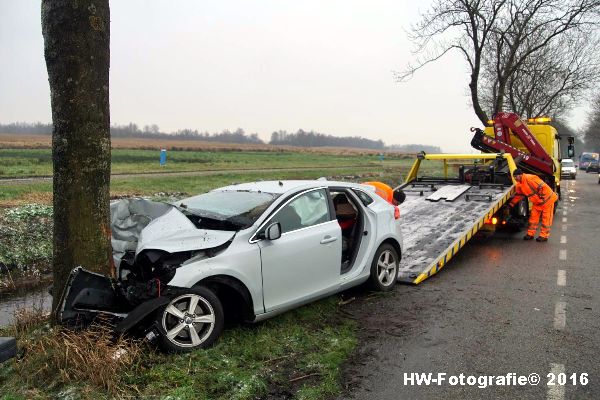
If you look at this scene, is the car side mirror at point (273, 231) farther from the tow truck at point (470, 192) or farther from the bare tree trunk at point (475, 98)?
the bare tree trunk at point (475, 98)

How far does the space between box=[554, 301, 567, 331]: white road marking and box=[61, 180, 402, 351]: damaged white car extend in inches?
74.9

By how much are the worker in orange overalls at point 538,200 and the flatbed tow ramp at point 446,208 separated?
0.84 feet

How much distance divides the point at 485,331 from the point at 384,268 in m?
1.61

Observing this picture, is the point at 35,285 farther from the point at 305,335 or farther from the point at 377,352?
the point at 377,352

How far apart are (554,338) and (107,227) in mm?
4255

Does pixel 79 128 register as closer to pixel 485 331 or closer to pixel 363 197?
pixel 363 197

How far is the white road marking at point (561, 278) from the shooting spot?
22.5 ft

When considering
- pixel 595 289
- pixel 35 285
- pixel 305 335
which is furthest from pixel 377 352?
pixel 35 285

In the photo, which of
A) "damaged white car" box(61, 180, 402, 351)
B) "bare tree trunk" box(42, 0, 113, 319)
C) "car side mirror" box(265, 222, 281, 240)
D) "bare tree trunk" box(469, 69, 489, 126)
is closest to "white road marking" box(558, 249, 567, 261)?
"damaged white car" box(61, 180, 402, 351)

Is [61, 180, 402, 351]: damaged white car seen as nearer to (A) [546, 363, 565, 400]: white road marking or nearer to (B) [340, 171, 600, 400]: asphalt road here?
(B) [340, 171, 600, 400]: asphalt road

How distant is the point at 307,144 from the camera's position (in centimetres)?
11925

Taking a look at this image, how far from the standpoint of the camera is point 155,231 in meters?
4.74

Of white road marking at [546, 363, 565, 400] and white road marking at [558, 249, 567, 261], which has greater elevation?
white road marking at [558, 249, 567, 261]

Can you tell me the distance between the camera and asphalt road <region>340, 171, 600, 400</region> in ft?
12.5
